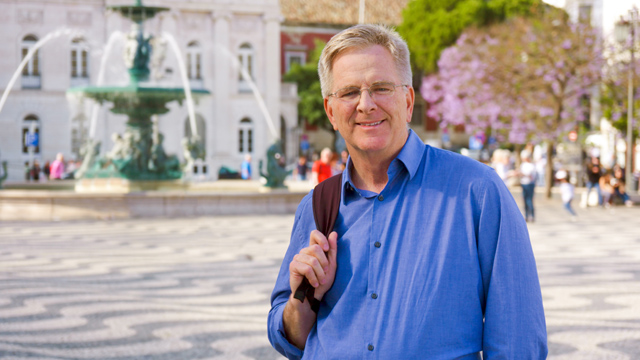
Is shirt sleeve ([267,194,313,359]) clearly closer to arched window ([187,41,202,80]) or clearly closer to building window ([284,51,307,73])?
arched window ([187,41,202,80])

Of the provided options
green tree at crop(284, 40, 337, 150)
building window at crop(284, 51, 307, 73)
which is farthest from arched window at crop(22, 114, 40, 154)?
building window at crop(284, 51, 307, 73)

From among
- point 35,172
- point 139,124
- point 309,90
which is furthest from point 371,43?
point 309,90

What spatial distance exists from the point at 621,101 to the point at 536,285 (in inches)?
1083

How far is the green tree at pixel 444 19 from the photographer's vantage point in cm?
4700

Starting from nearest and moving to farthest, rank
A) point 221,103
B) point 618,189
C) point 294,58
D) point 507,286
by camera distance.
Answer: point 507,286 < point 618,189 < point 221,103 < point 294,58

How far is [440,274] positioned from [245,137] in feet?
140

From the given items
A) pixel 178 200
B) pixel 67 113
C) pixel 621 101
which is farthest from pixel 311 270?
pixel 67 113

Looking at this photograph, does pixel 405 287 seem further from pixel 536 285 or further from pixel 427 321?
pixel 536 285

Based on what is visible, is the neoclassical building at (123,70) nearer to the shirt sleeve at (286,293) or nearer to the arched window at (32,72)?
the arched window at (32,72)

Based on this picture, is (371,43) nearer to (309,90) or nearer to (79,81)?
(79,81)

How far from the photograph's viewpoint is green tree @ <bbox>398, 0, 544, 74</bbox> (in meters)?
47.0

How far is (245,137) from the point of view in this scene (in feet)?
147

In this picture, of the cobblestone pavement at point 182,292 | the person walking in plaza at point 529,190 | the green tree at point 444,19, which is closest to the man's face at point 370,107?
the cobblestone pavement at point 182,292

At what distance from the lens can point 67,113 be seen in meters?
41.8
